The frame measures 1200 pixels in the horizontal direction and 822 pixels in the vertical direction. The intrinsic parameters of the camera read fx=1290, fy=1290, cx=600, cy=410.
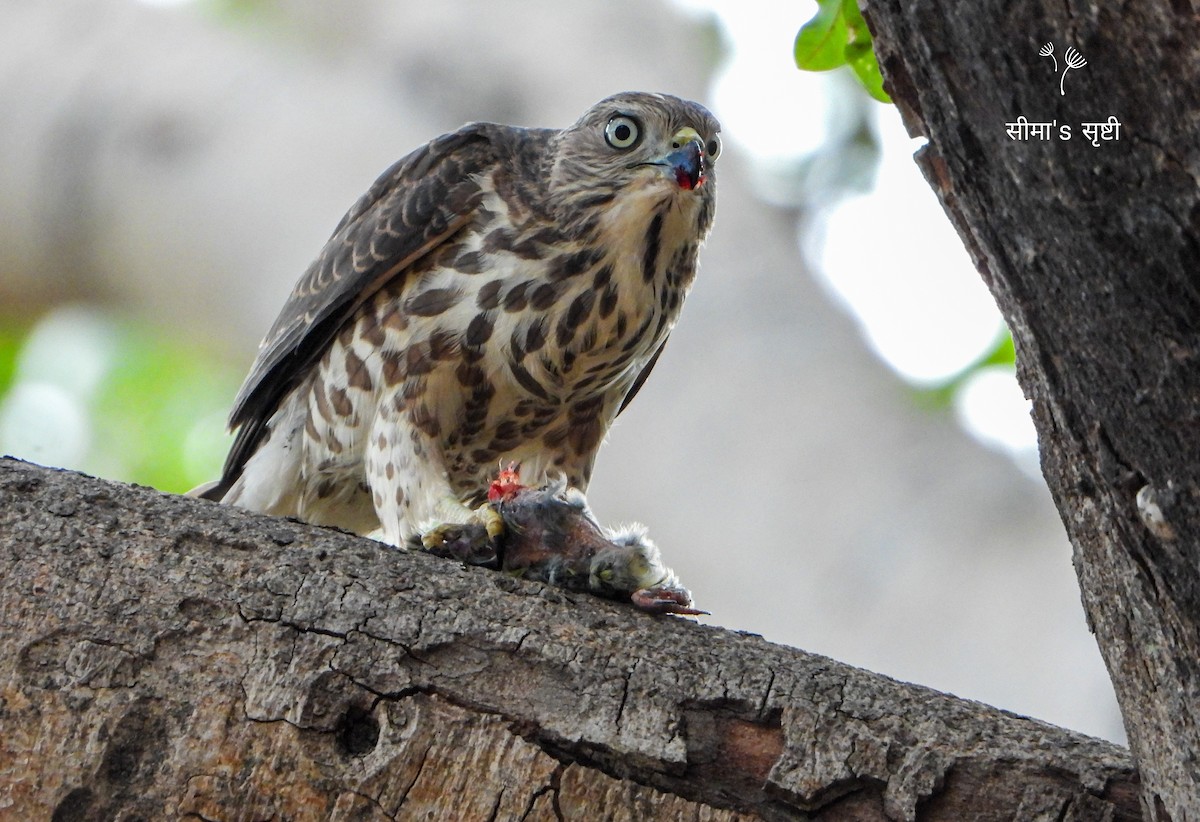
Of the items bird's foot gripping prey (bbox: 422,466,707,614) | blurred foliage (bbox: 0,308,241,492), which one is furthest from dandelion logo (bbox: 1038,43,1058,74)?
blurred foliage (bbox: 0,308,241,492)

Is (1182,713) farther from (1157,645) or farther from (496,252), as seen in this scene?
(496,252)

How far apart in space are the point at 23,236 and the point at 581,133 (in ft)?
8.86

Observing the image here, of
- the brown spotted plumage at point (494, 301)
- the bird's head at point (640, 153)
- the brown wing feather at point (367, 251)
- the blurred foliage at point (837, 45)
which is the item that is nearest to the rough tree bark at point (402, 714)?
the blurred foliage at point (837, 45)

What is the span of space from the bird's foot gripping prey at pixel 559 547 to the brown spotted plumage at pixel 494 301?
674 mm

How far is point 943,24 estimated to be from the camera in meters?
1.46

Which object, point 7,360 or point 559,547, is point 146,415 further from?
point 559,547

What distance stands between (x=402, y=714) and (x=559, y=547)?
0.85 metres

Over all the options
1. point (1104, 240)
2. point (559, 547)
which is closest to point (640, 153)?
point (559, 547)

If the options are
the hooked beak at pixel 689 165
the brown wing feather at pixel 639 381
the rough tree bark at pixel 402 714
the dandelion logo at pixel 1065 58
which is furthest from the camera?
the brown wing feather at pixel 639 381

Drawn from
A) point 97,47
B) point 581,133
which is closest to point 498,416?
point 581,133

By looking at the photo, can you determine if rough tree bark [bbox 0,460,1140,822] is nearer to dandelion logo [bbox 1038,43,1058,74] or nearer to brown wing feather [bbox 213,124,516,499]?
dandelion logo [bbox 1038,43,1058,74]

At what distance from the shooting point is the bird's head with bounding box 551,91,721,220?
383 cm

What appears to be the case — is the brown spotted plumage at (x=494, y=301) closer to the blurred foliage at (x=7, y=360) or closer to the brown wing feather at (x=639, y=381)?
the brown wing feather at (x=639, y=381)

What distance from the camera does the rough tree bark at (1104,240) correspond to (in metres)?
1.40
